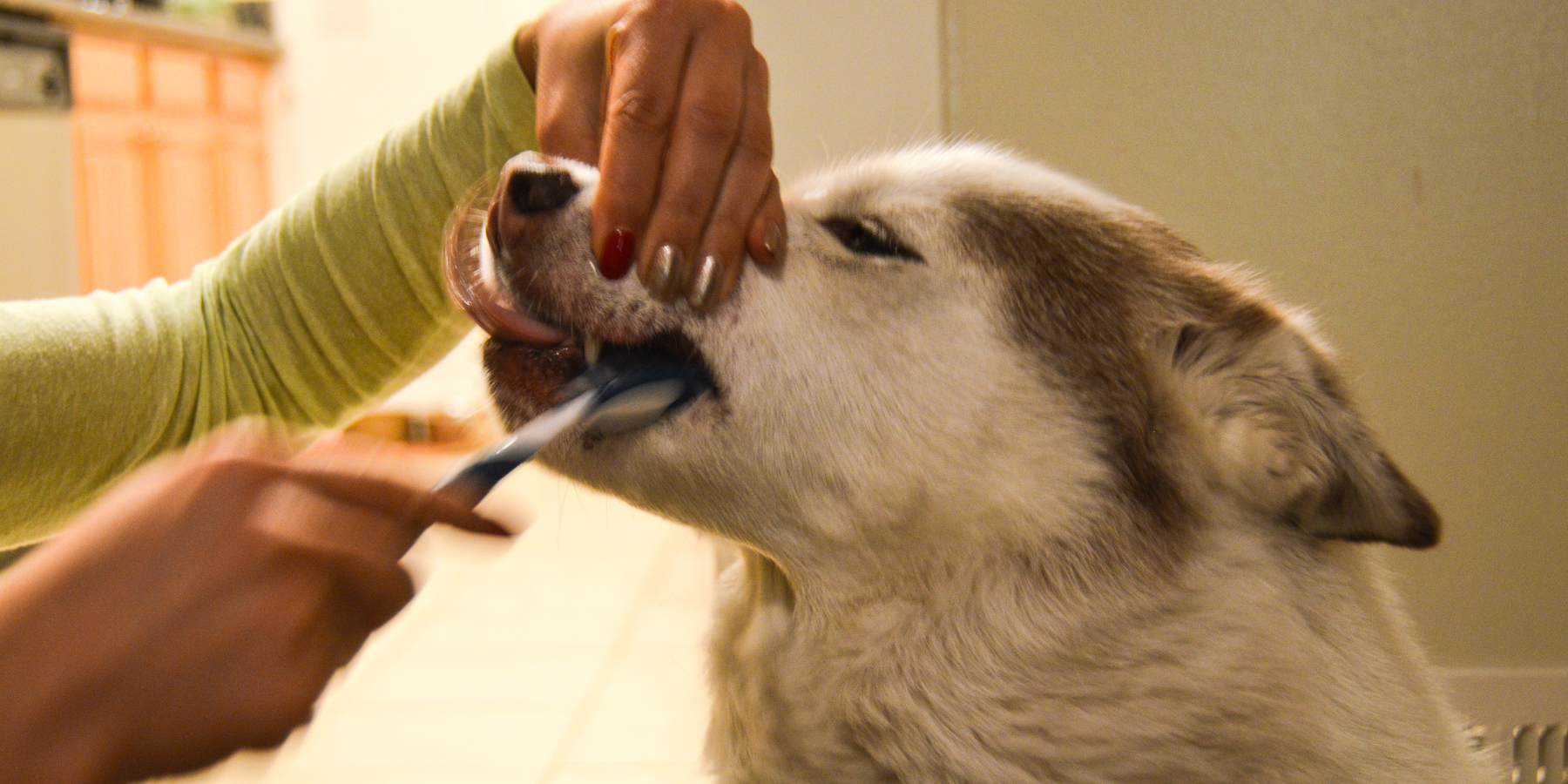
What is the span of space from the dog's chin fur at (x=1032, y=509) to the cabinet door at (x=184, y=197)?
429 cm

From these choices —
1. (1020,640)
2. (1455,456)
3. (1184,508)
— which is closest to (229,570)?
(1020,640)

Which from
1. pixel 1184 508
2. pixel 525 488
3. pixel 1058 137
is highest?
pixel 1058 137

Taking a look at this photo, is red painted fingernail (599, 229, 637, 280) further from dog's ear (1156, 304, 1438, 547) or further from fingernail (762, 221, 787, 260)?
dog's ear (1156, 304, 1438, 547)

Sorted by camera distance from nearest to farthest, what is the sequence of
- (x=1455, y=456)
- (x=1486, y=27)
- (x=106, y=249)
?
1. (x=1486, y=27)
2. (x=1455, y=456)
3. (x=106, y=249)

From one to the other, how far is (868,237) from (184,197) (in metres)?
4.58

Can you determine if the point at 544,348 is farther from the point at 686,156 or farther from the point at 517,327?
the point at 686,156

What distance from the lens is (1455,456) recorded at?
2121mm

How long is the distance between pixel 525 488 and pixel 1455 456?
142 inches

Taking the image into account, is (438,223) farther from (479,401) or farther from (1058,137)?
(1058,137)

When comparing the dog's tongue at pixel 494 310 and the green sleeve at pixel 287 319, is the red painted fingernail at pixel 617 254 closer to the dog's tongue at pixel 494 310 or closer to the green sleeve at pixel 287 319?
the dog's tongue at pixel 494 310

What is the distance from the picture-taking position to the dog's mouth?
0.99 metres

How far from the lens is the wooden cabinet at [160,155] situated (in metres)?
4.09

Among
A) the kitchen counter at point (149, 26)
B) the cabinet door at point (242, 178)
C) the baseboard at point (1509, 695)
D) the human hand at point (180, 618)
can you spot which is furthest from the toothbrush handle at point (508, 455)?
the cabinet door at point (242, 178)

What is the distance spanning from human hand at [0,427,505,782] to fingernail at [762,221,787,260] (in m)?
0.50
